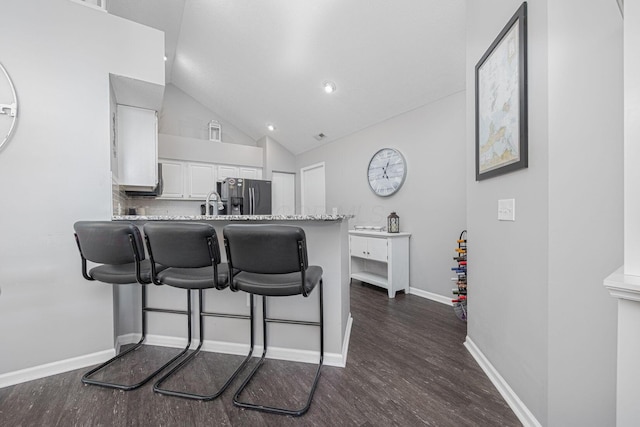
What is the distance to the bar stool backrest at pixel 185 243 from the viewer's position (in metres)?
1.40

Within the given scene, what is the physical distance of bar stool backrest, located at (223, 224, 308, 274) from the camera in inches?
50.9

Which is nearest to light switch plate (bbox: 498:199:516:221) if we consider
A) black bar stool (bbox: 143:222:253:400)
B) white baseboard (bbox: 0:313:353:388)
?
white baseboard (bbox: 0:313:353:388)

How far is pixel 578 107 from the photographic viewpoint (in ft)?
3.58

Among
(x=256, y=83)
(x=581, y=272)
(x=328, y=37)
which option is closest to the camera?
(x=581, y=272)

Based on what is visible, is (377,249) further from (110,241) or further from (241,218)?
(110,241)

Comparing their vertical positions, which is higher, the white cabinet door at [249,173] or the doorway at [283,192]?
the white cabinet door at [249,173]

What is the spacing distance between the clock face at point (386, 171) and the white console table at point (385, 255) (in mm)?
668

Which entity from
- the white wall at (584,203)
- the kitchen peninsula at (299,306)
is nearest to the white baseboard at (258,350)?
the kitchen peninsula at (299,306)

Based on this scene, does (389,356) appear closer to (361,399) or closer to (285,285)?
(361,399)

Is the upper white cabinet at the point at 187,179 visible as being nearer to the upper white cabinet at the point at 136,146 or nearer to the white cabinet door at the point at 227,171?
the white cabinet door at the point at 227,171

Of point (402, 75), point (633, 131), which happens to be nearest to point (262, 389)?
point (633, 131)

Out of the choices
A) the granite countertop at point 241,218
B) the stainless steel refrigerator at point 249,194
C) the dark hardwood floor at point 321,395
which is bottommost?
the dark hardwood floor at point 321,395

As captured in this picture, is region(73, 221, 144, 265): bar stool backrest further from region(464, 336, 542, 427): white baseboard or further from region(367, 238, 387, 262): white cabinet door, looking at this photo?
region(367, 238, 387, 262): white cabinet door

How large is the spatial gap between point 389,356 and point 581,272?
1.29m
